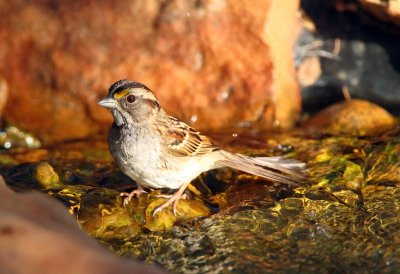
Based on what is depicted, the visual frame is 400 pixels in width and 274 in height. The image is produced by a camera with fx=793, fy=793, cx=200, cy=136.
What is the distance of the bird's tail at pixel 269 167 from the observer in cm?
721

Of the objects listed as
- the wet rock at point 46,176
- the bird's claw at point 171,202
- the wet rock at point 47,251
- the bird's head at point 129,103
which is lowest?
the bird's claw at point 171,202

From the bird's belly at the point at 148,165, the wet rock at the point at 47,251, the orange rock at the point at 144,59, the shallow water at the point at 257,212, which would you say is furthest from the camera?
the orange rock at the point at 144,59

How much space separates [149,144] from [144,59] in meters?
2.48

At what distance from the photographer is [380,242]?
614 centimetres

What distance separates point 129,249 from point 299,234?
1354mm

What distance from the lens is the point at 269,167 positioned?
7.39m

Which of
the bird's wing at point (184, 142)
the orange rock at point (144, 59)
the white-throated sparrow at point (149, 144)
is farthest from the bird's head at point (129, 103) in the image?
the orange rock at point (144, 59)

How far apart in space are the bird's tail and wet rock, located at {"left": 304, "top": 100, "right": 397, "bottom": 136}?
129 centimetres

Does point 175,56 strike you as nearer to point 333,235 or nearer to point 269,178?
point 269,178

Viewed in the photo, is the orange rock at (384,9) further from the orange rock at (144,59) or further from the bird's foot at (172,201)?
the bird's foot at (172,201)

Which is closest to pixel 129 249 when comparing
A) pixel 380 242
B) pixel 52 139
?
pixel 380 242

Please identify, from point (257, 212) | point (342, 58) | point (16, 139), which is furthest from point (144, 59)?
point (257, 212)

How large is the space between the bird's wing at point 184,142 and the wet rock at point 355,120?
1.93 meters

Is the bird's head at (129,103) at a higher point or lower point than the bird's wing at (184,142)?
higher
